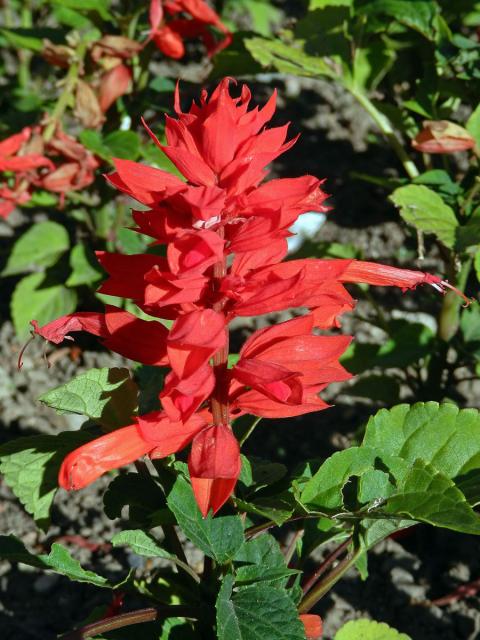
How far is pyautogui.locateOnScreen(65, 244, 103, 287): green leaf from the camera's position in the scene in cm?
209

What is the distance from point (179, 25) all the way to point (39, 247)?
0.69 metres

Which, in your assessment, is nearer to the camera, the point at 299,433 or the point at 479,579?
the point at 479,579

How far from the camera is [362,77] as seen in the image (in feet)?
6.51

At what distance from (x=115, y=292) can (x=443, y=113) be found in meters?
1.13

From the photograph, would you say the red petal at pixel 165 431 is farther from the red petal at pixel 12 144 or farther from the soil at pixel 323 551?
the red petal at pixel 12 144

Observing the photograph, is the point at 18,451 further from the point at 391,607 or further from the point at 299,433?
the point at 299,433

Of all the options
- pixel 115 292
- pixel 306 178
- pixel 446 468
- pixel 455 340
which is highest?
pixel 306 178

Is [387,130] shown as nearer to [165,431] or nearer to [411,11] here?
[411,11]

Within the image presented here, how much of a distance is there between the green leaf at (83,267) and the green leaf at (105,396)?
1.00 metres

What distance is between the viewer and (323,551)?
70.3 inches

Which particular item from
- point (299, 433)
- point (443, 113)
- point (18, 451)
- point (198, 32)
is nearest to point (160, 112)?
point (198, 32)

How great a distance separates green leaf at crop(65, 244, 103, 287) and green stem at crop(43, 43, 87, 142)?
40 cm

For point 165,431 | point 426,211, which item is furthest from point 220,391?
point 426,211

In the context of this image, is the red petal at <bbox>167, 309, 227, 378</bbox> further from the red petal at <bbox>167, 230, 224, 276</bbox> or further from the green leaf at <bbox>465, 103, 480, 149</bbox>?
the green leaf at <bbox>465, 103, 480, 149</bbox>
